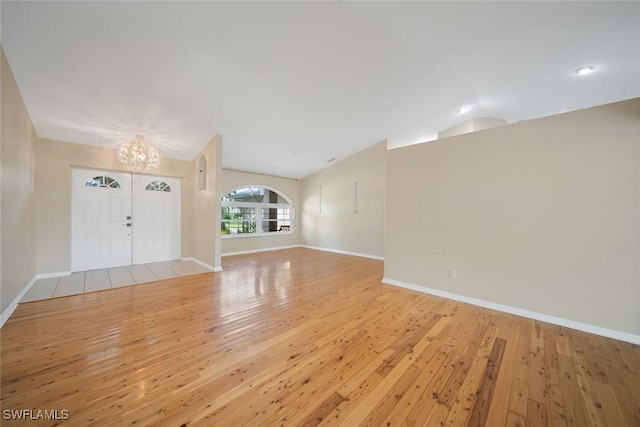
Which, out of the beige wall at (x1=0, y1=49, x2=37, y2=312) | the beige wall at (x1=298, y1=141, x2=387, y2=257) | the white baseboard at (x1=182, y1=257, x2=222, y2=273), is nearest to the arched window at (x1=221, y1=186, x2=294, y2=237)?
the beige wall at (x1=298, y1=141, x2=387, y2=257)

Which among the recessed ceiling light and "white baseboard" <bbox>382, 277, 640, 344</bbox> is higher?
the recessed ceiling light

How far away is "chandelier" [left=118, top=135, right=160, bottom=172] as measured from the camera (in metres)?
4.38

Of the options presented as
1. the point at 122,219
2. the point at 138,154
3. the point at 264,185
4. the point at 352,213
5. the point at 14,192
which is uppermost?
the point at 138,154

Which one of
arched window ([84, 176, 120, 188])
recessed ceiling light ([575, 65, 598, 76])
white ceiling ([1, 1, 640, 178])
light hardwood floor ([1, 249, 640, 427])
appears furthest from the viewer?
arched window ([84, 176, 120, 188])

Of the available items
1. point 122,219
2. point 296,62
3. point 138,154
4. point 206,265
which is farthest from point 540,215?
point 122,219

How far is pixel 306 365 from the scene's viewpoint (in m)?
1.90

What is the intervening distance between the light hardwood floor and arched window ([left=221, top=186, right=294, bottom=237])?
153 inches

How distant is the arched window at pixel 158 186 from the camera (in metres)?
5.49

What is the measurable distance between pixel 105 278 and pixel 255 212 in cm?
404

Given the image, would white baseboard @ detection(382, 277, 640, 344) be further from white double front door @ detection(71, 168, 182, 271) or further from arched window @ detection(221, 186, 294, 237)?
white double front door @ detection(71, 168, 182, 271)

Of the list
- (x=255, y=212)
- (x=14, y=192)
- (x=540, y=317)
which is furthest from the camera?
(x=255, y=212)

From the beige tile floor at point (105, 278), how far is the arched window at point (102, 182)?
1.79 m

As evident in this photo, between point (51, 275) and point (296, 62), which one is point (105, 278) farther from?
point (296, 62)

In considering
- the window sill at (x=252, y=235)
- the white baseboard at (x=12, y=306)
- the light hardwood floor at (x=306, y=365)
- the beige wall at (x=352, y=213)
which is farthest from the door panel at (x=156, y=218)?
the beige wall at (x=352, y=213)
